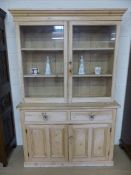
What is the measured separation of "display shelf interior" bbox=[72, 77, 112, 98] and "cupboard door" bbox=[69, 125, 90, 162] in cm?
45

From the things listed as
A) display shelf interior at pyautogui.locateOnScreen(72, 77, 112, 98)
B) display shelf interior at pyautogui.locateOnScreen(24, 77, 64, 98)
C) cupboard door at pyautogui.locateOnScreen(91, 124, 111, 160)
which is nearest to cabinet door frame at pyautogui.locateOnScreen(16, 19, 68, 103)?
display shelf interior at pyautogui.locateOnScreen(24, 77, 64, 98)

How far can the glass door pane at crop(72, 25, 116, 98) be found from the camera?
2.01 m

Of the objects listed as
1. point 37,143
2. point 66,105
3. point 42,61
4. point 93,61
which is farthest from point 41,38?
point 37,143

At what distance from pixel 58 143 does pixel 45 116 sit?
0.42 meters

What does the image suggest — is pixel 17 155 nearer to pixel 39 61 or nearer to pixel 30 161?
pixel 30 161

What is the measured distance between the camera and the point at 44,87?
2213 millimetres

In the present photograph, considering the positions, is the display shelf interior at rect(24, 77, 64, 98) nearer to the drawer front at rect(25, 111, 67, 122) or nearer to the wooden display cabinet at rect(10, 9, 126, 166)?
the wooden display cabinet at rect(10, 9, 126, 166)

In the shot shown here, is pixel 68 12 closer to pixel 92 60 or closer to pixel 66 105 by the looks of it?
pixel 92 60

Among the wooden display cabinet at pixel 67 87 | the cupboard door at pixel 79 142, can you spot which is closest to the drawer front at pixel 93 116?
the wooden display cabinet at pixel 67 87

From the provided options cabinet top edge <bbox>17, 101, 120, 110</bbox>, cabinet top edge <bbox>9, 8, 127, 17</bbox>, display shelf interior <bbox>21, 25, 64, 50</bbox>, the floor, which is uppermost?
cabinet top edge <bbox>9, 8, 127, 17</bbox>

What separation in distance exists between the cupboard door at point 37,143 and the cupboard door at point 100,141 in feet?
2.04

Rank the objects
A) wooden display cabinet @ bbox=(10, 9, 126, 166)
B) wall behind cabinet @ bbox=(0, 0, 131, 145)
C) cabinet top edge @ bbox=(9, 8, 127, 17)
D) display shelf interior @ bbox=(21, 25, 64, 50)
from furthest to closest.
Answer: wall behind cabinet @ bbox=(0, 0, 131, 145) < display shelf interior @ bbox=(21, 25, 64, 50) < wooden display cabinet @ bbox=(10, 9, 126, 166) < cabinet top edge @ bbox=(9, 8, 127, 17)

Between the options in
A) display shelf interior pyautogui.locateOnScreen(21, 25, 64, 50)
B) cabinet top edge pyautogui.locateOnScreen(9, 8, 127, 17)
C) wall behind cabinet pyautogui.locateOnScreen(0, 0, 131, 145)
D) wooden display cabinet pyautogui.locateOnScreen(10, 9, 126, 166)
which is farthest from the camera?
wall behind cabinet pyautogui.locateOnScreen(0, 0, 131, 145)

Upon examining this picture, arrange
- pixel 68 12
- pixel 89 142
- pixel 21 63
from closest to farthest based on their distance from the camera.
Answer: pixel 68 12, pixel 21 63, pixel 89 142
